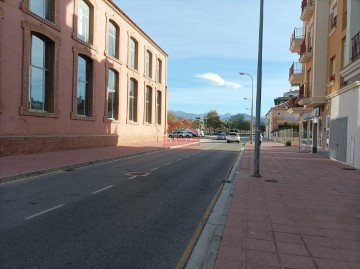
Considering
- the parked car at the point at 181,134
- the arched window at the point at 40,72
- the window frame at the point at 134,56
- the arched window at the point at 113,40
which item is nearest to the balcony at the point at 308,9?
the arched window at the point at 113,40

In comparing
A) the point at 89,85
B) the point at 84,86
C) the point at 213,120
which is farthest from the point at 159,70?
the point at 213,120

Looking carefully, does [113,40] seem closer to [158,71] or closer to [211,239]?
[158,71]

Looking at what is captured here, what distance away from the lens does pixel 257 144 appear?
1395 centimetres

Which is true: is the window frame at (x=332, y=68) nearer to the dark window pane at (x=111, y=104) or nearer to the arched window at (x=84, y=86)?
the arched window at (x=84, y=86)

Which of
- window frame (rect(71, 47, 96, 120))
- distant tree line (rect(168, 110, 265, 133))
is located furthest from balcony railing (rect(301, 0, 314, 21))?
distant tree line (rect(168, 110, 265, 133))

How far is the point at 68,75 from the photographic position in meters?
24.8

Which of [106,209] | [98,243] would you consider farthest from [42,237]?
[106,209]

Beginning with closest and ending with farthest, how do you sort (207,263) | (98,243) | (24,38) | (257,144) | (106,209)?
1. (207,263)
2. (98,243)
3. (106,209)
4. (257,144)
5. (24,38)

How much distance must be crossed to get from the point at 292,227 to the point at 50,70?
19.8 metres

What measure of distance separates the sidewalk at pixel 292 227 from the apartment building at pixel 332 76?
457 centimetres

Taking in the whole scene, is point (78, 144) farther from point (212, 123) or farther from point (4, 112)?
point (212, 123)

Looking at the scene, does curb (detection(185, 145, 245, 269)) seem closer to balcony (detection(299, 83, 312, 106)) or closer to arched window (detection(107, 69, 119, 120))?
balcony (detection(299, 83, 312, 106))

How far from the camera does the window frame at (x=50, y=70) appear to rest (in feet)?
65.0

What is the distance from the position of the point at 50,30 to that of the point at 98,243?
19.4 metres
